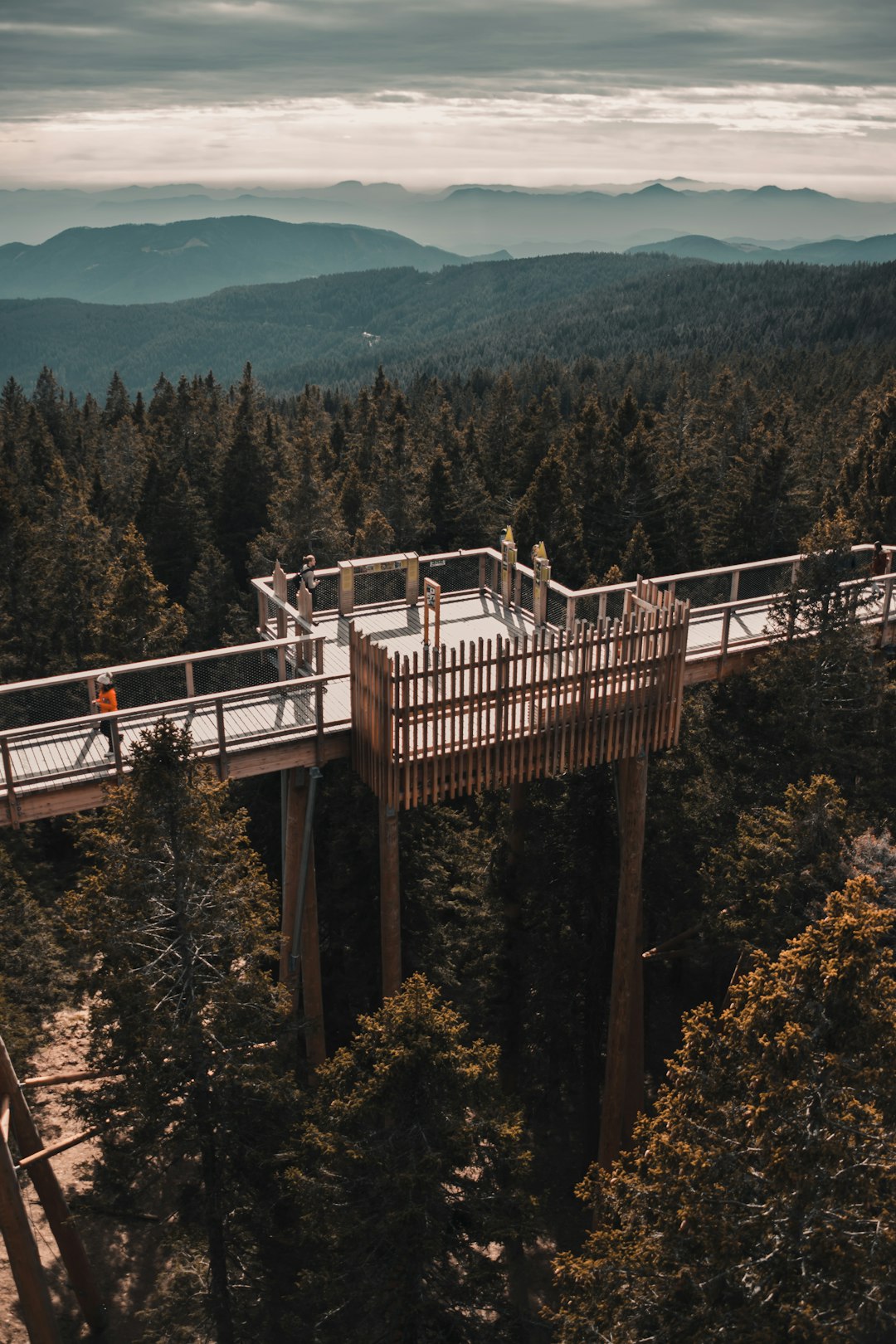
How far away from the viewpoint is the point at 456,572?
Result: 25.7m

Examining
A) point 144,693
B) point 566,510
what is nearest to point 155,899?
point 144,693

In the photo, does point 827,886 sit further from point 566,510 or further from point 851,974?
point 566,510

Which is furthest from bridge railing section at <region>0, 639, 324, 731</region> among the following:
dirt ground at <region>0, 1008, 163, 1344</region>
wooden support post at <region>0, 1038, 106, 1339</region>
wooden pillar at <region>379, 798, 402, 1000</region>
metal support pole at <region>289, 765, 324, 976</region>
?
dirt ground at <region>0, 1008, 163, 1344</region>

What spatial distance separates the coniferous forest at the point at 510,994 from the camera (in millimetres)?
12156

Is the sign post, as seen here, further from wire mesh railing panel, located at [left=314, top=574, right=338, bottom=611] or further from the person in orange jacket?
the person in orange jacket

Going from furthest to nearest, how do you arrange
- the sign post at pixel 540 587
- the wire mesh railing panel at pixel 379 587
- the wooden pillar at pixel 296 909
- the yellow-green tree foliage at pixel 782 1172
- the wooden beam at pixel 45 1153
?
the wire mesh railing panel at pixel 379 587
the sign post at pixel 540 587
the wooden pillar at pixel 296 909
the wooden beam at pixel 45 1153
the yellow-green tree foliage at pixel 782 1172

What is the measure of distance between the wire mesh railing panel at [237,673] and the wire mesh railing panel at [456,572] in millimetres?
5149

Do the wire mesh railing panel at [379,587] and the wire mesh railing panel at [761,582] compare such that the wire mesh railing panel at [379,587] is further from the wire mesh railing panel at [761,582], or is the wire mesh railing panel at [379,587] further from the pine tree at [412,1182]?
the pine tree at [412,1182]

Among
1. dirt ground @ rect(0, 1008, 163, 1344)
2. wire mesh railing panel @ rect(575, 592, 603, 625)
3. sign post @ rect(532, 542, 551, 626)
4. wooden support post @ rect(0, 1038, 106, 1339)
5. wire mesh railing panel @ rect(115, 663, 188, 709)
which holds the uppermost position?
sign post @ rect(532, 542, 551, 626)

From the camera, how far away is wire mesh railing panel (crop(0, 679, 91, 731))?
20.0 metres

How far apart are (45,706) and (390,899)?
7.07m

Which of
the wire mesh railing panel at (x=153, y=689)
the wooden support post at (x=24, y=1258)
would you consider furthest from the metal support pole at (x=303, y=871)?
the wooden support post at (x=24, y=1258)

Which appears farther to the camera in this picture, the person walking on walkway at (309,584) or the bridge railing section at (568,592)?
the bridge railing section at (568,592)

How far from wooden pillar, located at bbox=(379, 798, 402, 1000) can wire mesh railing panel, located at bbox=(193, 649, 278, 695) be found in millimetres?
3583
